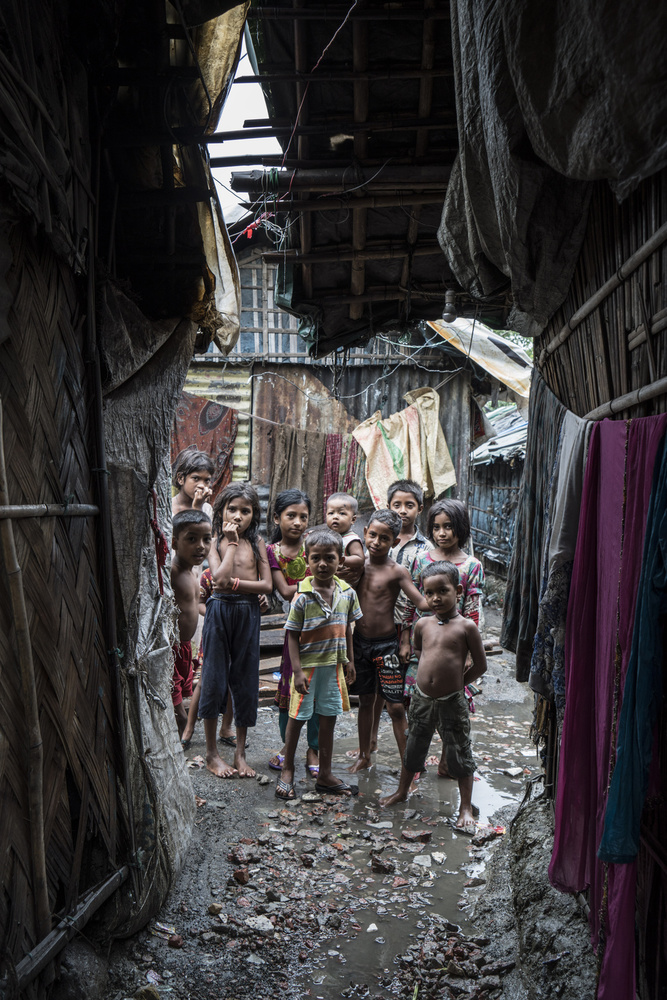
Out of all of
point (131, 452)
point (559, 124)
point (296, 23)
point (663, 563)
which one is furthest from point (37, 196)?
point (663, 563)

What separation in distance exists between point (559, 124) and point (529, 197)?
0.49 meters

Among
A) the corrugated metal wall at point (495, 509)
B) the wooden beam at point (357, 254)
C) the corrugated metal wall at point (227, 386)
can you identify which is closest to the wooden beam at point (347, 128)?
the wooden beam at point (357, 254)

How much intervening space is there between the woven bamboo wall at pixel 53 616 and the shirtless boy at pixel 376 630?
2.38m

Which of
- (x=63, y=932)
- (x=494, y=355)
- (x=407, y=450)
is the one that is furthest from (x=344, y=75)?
(x=407, y=450)

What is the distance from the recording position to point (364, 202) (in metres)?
4.12

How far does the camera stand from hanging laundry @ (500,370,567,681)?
301cm

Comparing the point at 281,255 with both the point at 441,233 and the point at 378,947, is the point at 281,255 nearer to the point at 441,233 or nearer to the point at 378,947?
the point at 441,233

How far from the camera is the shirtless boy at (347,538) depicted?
486 centimetres

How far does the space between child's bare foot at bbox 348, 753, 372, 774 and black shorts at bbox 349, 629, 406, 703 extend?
472 millimetres

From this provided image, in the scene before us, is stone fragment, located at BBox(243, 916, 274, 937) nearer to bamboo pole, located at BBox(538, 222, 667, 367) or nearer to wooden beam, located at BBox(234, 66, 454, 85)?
bamboo pole, located at BBox(538, 222, 667, 367)

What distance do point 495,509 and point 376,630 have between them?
9608 millimetres

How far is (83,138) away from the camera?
8.60 ft

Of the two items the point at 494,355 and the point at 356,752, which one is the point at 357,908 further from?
the point at 494,355

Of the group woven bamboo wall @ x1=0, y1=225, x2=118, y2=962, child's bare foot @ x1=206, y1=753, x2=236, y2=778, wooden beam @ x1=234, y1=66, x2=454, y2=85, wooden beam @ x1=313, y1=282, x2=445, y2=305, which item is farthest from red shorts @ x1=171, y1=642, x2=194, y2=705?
wooden beam @ x1=234, y1=66, x2=454, y2=85
